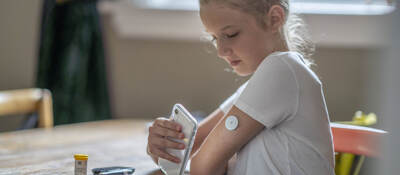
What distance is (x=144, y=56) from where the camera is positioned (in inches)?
104

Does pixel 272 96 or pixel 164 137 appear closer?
pixel 272 96

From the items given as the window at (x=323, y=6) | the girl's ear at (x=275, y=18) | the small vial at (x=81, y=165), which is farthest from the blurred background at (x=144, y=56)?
the small vial at (x=81, y=165)

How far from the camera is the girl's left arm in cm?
96

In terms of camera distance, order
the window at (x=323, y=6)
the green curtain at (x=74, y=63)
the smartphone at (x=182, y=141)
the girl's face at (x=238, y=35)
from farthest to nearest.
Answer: the green curtain at (x=74, y=63) < the window at (x=323, y=6) < the girl's face at (x=238, y=35) < the smartphone at (x=182, y=141)

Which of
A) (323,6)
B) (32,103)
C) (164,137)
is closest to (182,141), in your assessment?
(164,137)

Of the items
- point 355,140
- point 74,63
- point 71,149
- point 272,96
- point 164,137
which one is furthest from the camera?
point 74,63

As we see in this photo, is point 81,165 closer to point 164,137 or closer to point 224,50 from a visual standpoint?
point 164,137

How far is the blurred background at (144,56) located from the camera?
91.6 inches

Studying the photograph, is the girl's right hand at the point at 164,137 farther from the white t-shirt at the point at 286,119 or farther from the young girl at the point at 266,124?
the white t-shirt at the point at 286,119

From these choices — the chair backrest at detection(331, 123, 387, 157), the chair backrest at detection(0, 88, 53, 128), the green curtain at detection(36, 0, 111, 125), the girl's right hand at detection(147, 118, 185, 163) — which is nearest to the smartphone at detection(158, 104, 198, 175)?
the girl's right hand at detection(147, 118, 185, 163)

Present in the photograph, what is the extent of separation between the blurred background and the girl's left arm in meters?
1.33

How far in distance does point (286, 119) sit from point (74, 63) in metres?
1.78

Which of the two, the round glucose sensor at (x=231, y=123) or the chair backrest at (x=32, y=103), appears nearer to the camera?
the round glucose sensor at (x=231, y=123)

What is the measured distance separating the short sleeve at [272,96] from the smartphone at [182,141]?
9 centimetres
